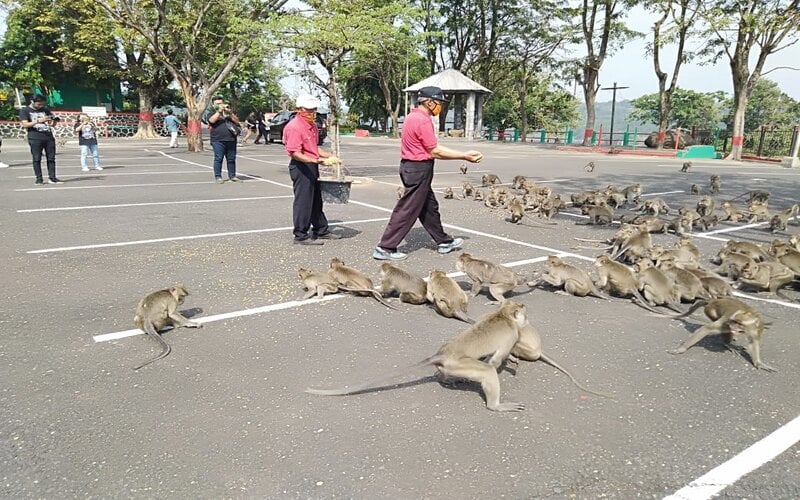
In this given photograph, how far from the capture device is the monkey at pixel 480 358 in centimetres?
322

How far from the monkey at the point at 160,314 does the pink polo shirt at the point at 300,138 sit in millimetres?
2967

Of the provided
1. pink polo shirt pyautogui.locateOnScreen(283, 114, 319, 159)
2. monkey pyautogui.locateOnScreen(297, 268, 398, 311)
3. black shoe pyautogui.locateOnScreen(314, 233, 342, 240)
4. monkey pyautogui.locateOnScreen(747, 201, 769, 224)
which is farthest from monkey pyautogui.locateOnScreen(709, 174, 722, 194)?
monkey pyautogui.locateOnScreen(297, 268, 398, 311)

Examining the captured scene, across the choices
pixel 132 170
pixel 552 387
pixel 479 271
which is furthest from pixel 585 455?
pixel 132 170

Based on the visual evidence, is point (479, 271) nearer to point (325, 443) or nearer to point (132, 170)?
point (325, 443)

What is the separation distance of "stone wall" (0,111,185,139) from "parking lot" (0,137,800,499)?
106 ft

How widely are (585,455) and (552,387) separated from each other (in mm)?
743

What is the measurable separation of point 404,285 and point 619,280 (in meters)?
2.11

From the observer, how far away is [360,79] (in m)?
53.3

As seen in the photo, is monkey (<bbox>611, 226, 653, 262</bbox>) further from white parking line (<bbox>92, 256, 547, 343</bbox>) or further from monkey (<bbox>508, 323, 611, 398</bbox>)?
white parking line (<bbox>92, 256, 547, 343</bbox>)

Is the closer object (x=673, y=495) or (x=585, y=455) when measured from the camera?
(x=673, y=495)

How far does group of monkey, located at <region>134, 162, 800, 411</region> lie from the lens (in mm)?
3387

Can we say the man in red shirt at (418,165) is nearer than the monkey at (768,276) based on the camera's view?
No

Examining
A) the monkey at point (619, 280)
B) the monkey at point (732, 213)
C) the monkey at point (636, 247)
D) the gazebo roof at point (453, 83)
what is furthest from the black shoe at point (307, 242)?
the gazebo roof at point (453, 83)

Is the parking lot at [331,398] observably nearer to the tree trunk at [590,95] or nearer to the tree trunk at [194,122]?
the tree trunk at [194,122]
